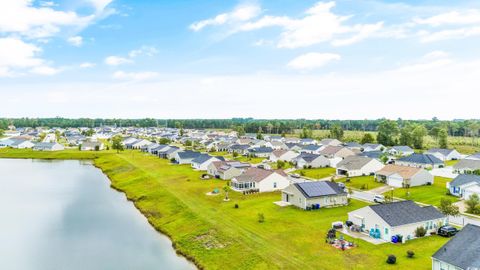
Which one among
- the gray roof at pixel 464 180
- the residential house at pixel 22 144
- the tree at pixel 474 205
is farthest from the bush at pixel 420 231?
the residential house at pixel 22 144

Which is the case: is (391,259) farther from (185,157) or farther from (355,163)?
(185,157)

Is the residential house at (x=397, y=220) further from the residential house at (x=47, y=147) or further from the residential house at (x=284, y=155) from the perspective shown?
the residential house at (x=47, y=147)

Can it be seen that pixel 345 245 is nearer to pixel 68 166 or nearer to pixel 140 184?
pixel 140 184

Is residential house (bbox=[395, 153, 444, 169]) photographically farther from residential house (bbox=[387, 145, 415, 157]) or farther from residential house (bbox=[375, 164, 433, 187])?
residential house (bbox=[375, 164, 433, 187])

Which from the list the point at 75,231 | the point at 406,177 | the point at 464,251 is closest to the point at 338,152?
the point at 406,177

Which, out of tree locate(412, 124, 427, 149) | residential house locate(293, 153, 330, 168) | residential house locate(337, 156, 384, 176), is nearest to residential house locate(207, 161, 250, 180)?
residential house locate(293, 153, 330, 168)

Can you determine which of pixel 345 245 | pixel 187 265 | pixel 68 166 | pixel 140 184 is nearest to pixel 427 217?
pixel 345 245
